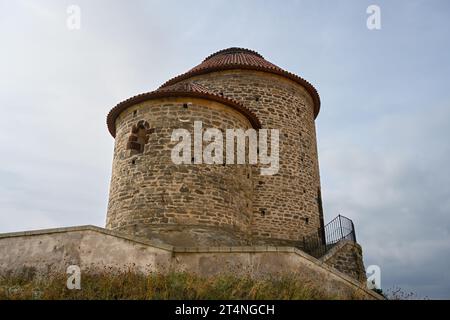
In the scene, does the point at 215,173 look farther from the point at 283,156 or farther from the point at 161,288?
the point at 161,288

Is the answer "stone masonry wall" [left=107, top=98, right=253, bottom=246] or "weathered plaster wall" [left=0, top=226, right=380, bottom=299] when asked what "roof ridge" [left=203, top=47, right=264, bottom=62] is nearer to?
"stone masonry wall" [left=107, top=98, right=253, bottom=246]

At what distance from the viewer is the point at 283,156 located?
13.7m

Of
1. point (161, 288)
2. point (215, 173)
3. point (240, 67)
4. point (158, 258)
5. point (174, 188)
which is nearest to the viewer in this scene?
point (161, 288)

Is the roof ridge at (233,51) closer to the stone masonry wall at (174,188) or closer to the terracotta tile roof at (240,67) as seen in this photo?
the terracotta tile roof at (240,67)

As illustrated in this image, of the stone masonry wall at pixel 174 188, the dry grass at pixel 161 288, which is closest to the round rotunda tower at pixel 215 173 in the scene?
the stone masonry wall at pixel 174 188

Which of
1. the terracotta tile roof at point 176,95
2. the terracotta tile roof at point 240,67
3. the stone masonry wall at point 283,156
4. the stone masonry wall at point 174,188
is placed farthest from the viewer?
the terracotta tile roof at point 240,67

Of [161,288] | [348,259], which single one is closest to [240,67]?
[348,259]

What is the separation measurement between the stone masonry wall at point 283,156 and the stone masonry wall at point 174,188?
1409 millimetres

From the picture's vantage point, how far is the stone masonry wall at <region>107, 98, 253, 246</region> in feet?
32.1

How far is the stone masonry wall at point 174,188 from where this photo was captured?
9.80 m

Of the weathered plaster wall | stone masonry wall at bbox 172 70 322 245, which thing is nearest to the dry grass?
the weathered plaster wall

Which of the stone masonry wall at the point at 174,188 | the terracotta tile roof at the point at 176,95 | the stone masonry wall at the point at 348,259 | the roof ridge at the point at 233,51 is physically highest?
the roof ridge at the point at 233,51

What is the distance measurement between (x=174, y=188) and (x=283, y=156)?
17.0 feet
